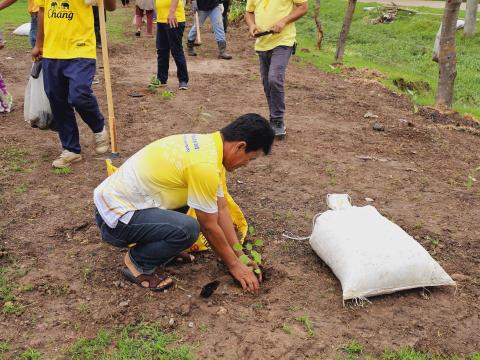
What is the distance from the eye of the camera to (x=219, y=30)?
9148mm

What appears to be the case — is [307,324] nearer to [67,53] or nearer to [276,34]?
[67,53]

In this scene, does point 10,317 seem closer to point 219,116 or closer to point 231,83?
point 219,116

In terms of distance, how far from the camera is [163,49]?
6.73 metres

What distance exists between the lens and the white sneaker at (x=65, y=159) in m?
4.46

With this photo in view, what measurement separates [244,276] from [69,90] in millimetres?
2289

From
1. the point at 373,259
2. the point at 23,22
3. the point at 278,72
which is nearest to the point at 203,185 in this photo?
the point at 373,259

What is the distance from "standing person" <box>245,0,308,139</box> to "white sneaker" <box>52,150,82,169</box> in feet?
6.32

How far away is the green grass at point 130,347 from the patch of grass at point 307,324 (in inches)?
23.3

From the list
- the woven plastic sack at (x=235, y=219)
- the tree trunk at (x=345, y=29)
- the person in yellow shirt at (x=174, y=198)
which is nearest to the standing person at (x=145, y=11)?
the tree trunk at (x=345, y=29)

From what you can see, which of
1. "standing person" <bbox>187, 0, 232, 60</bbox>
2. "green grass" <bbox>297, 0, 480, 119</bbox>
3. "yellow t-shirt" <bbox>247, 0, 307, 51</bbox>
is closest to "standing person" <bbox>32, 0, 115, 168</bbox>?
"yellow t-shirt" <bbox>247, 0, 307, 51</bbox>

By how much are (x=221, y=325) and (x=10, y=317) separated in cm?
107

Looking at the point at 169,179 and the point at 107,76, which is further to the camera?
the point at 107,76

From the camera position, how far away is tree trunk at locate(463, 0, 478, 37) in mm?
14219

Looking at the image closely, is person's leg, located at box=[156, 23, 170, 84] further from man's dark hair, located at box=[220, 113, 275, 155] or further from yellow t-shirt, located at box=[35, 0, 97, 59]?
man's dark hair, located at box=[220, 113, 275, 155]
